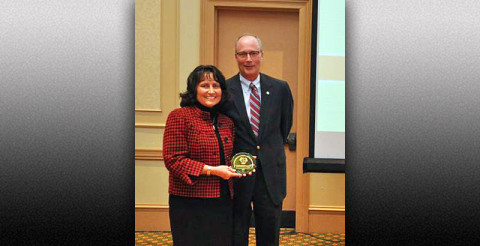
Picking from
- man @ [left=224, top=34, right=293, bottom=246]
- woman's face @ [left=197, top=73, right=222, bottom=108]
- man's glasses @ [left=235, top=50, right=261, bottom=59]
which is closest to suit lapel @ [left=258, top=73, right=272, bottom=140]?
man @ [left=224, top=34, right=293, bottom=246]

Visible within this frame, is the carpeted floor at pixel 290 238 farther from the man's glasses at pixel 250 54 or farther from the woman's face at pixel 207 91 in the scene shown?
the man's glasses at pixel 250 54

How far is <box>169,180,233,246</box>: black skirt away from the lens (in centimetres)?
206

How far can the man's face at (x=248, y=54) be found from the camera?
229cm

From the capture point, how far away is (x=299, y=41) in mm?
2547

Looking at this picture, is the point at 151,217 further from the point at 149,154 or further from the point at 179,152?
the point at 179,152

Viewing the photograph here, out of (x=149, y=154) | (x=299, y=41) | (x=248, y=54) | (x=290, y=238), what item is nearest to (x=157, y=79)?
(x=149, y=154)

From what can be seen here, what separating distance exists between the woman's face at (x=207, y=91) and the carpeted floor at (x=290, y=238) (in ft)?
2.45

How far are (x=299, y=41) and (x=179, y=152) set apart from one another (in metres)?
0.95

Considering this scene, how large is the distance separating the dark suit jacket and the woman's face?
0.40 feet

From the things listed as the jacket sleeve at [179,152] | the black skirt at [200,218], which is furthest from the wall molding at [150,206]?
the jacket sleeve at [179,152]

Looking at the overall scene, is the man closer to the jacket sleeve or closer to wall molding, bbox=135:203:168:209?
the jacket sleeve

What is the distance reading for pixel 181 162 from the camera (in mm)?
2018

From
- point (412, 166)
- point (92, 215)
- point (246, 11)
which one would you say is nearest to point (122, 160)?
point (92, 215)

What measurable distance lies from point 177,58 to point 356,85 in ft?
3.20
